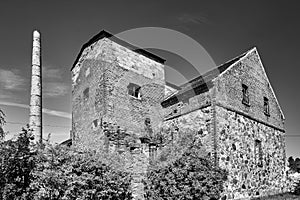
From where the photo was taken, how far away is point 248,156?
15.2 metres

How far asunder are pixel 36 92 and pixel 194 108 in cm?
776

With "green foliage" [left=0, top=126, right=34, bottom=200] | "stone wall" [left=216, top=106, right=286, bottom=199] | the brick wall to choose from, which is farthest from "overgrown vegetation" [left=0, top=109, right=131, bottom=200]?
the brick wall

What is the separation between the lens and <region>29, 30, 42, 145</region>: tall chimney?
13.3 meters

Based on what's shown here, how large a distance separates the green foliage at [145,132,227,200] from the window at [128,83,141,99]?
4.71 m

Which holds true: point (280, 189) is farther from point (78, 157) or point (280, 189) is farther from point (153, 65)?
point (78, 157)

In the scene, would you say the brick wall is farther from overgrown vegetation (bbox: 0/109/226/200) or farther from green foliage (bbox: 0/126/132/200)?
green foliage (bbox: 0/126/132/200)

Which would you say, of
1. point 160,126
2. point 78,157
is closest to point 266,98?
point 160,126

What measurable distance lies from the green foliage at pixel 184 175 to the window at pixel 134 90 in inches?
185

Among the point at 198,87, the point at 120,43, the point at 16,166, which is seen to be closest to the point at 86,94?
the point at 120,43

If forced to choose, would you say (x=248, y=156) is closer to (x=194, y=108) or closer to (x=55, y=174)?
(x=194, y=108)

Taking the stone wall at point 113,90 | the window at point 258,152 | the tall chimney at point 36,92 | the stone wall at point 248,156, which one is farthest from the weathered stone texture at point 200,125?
the tall chimney at point 36,92

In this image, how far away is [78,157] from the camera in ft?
34.9

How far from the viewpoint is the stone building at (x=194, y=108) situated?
564 inches

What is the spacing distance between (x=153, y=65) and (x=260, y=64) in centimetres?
668
